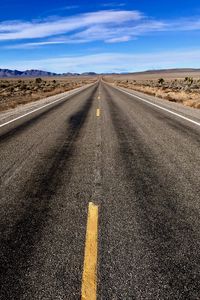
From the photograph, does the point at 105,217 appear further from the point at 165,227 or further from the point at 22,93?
the point at 22,93

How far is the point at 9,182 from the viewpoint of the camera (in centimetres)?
614

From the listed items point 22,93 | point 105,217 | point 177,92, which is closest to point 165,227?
point 105,217

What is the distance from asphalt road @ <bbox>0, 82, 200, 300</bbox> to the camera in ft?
10.5

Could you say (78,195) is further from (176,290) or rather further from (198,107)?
(198,107)

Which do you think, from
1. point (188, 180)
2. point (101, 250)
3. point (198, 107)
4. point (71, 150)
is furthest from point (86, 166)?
point (198, 107)

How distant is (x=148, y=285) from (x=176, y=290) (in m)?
0.25

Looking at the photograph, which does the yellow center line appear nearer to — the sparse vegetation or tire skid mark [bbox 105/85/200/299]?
tire skid mark [bbox 105/85/200/299]

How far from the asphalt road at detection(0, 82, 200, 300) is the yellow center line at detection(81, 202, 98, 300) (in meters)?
0.05

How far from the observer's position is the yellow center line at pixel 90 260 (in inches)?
120

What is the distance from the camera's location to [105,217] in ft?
14.9

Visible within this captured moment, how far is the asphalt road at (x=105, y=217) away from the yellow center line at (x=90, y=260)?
0.17 feet

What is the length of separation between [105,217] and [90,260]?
1055mm

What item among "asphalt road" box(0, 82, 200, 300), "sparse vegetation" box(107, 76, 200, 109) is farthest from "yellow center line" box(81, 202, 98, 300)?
"sparse vegetation" box(107, 76, 200, 109)

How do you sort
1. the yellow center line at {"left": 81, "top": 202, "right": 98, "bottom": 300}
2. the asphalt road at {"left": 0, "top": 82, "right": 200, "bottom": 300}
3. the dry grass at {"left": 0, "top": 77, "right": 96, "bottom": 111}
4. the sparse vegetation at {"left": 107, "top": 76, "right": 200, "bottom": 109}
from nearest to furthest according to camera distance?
the yellow center line at {"left": 81, "top": 202, "right": 98, "bottom": 300}, the asphalt road at {"left": 0, "top": 82, "right": 200, "bottom": 300}, the sparse vegetation at {"left": 107, "top": 76, "right": 200, "bottom": 109}, the dry grass at {"left": 0, "top": 77, "right": 96, "bottom": 111}
